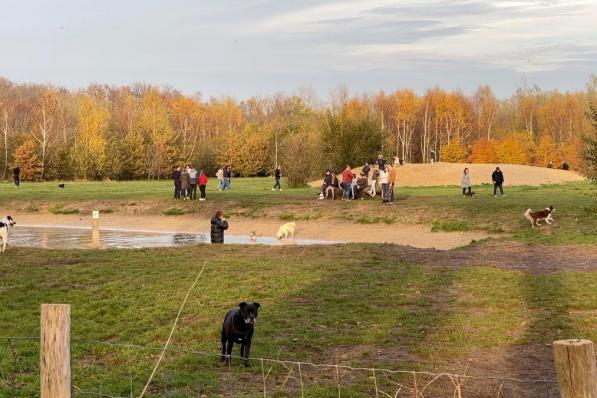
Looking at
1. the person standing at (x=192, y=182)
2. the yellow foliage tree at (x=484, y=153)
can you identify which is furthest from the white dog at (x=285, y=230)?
the yellow foliage tree at (x=484, y=153)

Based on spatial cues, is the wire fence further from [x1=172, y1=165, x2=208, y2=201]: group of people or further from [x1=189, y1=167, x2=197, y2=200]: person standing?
[x1=189, y1=167, x2=197, y2=200]: person standing

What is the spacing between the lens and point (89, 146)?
274 feet

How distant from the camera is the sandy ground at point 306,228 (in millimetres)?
27297

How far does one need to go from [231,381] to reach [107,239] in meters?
19.9

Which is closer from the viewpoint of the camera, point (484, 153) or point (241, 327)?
point (241, 327)

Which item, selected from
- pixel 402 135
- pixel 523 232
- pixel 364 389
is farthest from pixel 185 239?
pixel 402 135

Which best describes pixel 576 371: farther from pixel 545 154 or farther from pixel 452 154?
pixel 545 154

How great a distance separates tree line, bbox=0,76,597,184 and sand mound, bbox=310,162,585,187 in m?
5.01

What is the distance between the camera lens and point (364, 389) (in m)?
8.35

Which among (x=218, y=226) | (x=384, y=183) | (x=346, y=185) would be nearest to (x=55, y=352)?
(x=218, y=226)

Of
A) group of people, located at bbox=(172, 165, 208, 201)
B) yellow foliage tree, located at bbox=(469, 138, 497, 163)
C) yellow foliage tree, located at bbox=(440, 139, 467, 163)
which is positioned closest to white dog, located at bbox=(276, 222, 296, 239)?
group of people, located at bbox=(172, 165, 208, 201)

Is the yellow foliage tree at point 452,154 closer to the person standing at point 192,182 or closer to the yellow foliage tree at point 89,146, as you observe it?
the yellow foliage tree at point 89,146

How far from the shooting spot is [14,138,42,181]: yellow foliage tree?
260ft

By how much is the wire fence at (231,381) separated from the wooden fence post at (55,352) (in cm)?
316
